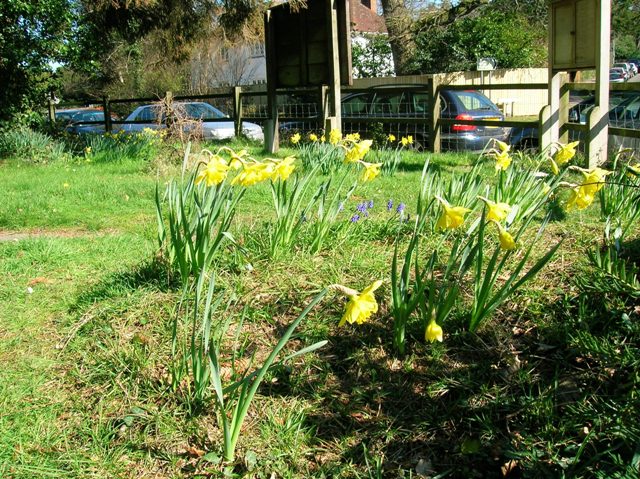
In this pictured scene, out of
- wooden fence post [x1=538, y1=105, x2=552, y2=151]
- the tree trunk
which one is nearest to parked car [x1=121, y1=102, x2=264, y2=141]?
the tree trunk

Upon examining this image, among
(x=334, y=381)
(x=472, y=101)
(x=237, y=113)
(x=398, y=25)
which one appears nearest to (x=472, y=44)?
(x=398, y=25)

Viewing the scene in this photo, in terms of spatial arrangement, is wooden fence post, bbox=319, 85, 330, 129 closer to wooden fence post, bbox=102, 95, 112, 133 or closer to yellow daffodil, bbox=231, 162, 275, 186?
wooden fence post, bbox=102, 95, 112, 133

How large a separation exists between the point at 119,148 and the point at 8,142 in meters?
2.66

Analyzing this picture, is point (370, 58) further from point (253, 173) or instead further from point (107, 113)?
point (253, 173)

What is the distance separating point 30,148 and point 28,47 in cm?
221

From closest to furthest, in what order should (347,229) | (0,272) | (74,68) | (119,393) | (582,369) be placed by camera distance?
(582,369), (119,393), (347,229), (0,272), (74,68)

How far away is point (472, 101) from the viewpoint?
12.0 metres

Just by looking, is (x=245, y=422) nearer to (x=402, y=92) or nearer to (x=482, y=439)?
(x=482, y=439)

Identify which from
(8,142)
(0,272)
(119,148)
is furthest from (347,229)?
(8,142)

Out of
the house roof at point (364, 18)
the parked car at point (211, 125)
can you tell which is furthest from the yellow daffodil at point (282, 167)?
the house roof at point (364, 18)

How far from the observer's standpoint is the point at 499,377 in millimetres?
2619

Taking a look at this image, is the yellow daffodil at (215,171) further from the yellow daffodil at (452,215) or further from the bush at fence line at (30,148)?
the bush at fence line at (30,148)

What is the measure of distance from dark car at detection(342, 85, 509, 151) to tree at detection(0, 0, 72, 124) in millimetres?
5969

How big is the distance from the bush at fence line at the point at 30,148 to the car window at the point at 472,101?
7366 mm
